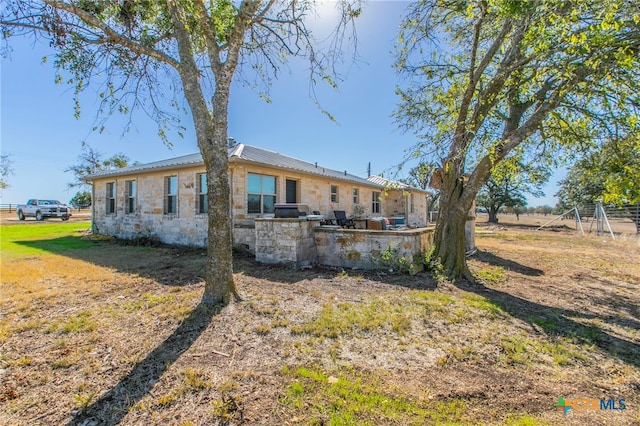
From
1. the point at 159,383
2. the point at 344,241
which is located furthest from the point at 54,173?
the point at 159,383

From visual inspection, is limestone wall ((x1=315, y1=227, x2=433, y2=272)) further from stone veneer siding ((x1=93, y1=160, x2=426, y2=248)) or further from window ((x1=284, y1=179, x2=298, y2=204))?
window ((x1=284, y1=179, x2=298, y2=204))

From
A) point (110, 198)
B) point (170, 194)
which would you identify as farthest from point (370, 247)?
point (110, 198)

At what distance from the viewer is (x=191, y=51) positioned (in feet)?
14.0

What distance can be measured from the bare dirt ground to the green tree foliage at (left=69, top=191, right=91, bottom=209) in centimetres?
4393

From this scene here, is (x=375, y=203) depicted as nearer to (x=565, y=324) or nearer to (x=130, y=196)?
(x=130, y=196)

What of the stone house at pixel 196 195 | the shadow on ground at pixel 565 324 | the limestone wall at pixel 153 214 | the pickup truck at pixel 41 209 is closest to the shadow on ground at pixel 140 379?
the shadow on ground at pixel 565 324

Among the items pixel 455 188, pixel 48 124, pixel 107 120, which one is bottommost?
pixel 455 188

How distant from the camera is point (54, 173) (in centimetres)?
3139

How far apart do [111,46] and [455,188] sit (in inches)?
295

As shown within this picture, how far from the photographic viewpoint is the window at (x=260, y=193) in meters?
9.67

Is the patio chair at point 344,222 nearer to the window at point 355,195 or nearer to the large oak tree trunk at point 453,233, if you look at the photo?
the window at point 355,195

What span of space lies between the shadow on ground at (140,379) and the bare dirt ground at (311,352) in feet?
0.05

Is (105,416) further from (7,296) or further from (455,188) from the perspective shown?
(455,188)

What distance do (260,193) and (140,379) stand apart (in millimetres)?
7740
